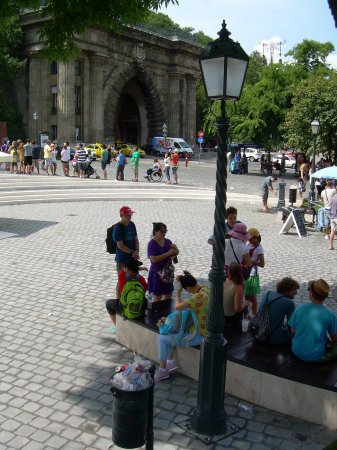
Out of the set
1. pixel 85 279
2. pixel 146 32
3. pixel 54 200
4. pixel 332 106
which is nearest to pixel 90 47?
pixel 146 32

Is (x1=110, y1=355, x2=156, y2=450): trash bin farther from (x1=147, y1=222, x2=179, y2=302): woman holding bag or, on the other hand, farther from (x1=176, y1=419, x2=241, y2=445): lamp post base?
(x1=147, y1=222, x2=179, y2=302): woman holding bag

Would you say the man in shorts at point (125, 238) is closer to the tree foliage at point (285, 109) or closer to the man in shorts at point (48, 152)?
the man in shorts at point (48, 152)

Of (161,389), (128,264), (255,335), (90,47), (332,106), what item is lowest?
(161,389)

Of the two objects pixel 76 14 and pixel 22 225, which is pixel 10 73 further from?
pixel 76 14

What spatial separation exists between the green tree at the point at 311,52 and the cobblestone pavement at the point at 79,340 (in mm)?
46443

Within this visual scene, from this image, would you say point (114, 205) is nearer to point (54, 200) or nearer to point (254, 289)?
point (54, 200)

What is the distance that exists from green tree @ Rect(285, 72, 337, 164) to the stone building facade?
18490 millimetres

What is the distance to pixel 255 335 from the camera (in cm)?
624

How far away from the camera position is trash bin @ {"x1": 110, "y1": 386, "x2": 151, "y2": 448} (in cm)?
459

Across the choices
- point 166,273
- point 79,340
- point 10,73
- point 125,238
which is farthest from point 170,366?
point 10,73

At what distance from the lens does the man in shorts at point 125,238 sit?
8.30 meters

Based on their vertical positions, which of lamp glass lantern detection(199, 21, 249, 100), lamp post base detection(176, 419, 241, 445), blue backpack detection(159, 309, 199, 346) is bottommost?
lamp post base detection(176, 419, 241, 445)

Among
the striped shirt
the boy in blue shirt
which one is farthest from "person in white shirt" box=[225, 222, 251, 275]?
the striped shirt

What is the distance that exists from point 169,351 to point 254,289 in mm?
2184
